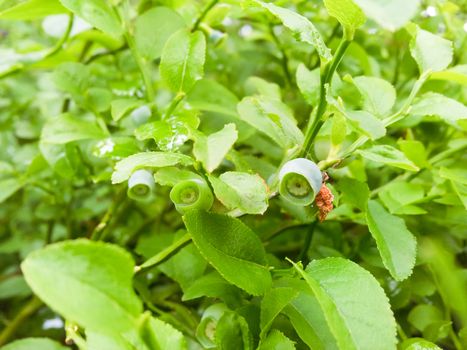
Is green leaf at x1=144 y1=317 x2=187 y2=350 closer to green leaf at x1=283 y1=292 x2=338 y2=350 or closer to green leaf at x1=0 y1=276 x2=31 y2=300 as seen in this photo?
green leaf at x1=283 y1=292 x2=338 y2=350

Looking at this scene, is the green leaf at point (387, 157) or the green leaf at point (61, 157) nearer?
the green leaf at point (387, 157)

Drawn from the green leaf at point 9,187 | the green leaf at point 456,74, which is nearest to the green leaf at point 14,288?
the green leaf at point 9,187

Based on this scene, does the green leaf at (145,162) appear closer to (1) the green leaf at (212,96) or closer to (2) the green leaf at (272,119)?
(2) the green leaf at (272,119)

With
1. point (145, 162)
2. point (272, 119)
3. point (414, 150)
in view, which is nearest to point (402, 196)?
point (414, 150)

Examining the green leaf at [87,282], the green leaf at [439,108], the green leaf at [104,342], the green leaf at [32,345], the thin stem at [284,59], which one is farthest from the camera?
the thin stem at [284,59]

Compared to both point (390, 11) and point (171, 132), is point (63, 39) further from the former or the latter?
point (390, 11)

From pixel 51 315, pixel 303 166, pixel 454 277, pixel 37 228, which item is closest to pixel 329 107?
pixel 303 166

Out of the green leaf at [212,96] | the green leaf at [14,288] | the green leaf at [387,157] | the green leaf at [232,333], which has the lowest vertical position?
the green leaf at [14,288]

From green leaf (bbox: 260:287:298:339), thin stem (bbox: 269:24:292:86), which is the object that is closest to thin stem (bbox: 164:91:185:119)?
green leaf (bbox: 260:287:298:339)

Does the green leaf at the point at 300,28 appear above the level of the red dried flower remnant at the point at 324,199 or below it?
above
